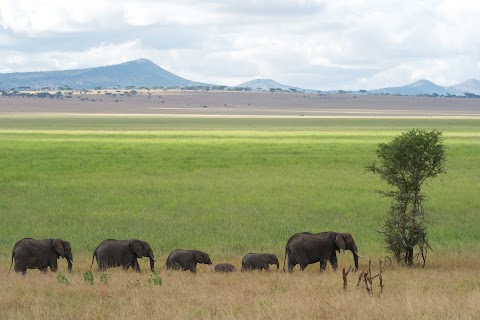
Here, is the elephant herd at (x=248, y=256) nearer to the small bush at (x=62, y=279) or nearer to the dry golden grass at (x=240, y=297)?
the dry golden grass at (x=240, y=297)

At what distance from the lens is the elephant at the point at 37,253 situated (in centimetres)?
1519

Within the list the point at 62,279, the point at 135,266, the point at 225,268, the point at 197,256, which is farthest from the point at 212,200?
the point at 62,279

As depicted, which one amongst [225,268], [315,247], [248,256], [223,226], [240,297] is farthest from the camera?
[223,226]

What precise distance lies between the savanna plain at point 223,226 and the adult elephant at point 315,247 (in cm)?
48

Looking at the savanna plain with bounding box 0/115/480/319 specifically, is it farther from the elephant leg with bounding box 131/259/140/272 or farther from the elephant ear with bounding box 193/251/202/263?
the elephant ear with bounding box 193/251/202/263

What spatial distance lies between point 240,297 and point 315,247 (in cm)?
406

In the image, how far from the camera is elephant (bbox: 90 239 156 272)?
1602 cm

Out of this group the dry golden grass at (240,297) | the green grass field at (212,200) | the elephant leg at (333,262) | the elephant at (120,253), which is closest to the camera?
the dry golden grass at (240,297)

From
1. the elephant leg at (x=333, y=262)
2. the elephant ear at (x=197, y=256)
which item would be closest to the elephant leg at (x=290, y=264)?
the elephant leg at (x=333, y=262)

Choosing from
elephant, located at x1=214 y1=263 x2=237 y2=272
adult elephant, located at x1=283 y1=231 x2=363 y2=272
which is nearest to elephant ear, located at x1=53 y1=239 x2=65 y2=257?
elephant, located at x1=214 y1=263 x2=237 y2=272

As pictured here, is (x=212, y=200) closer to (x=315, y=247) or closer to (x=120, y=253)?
(x=120, y=253)

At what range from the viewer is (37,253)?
15.4 m

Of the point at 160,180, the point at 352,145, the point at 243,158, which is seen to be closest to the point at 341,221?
the point at 160,180

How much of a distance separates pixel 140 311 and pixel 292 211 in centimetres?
1550
